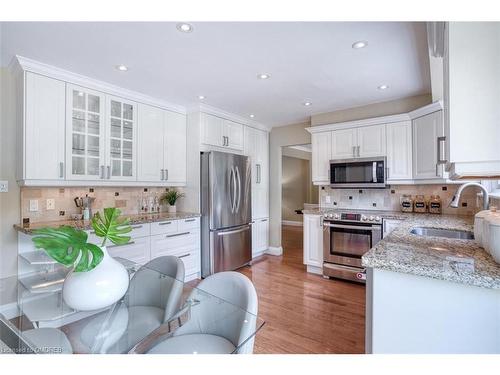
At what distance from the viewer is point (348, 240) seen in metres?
3.35

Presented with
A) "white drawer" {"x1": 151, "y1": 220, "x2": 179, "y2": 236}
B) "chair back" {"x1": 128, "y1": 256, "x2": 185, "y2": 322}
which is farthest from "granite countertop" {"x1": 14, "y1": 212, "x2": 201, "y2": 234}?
"chair back" {"x1": 128, "y1": 256, "x2": 185, "y2": 322}

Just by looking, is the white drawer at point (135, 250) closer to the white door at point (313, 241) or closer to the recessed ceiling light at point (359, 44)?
the white door at point (313, 241)

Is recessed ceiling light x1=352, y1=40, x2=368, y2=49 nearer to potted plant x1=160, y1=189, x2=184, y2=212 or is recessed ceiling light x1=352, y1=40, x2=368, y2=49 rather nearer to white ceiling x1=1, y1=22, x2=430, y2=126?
white ceiling x1=1, y1=22, x2=430, y2=126

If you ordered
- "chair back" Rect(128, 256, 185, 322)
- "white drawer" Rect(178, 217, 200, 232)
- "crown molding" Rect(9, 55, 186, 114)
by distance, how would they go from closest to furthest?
"chair back" Rect(128, 256, 185, 322), "crown molding" Rect(9, 55, 186, 114), "white drawer" Rect(178, 217, 200, 232)

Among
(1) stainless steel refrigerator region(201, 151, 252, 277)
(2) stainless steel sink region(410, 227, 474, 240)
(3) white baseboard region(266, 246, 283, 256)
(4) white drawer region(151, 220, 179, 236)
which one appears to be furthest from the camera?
(3) white baseboard region(266, 246, 283, 256)

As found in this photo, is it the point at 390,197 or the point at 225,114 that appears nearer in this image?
the point at 390,197

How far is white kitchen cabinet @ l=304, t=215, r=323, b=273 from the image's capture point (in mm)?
3650

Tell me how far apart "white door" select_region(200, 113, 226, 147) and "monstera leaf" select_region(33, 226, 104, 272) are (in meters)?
2.62

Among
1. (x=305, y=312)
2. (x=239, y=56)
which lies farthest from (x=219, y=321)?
(x=239, y=56)

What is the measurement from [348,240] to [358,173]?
938 mm

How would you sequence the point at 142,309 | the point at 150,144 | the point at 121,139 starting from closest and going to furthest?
the point at 142,309 < the point at 121,139 < the point at 150,144

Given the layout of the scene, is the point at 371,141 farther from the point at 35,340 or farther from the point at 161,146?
the point at 35,340

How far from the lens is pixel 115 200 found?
331 cm
